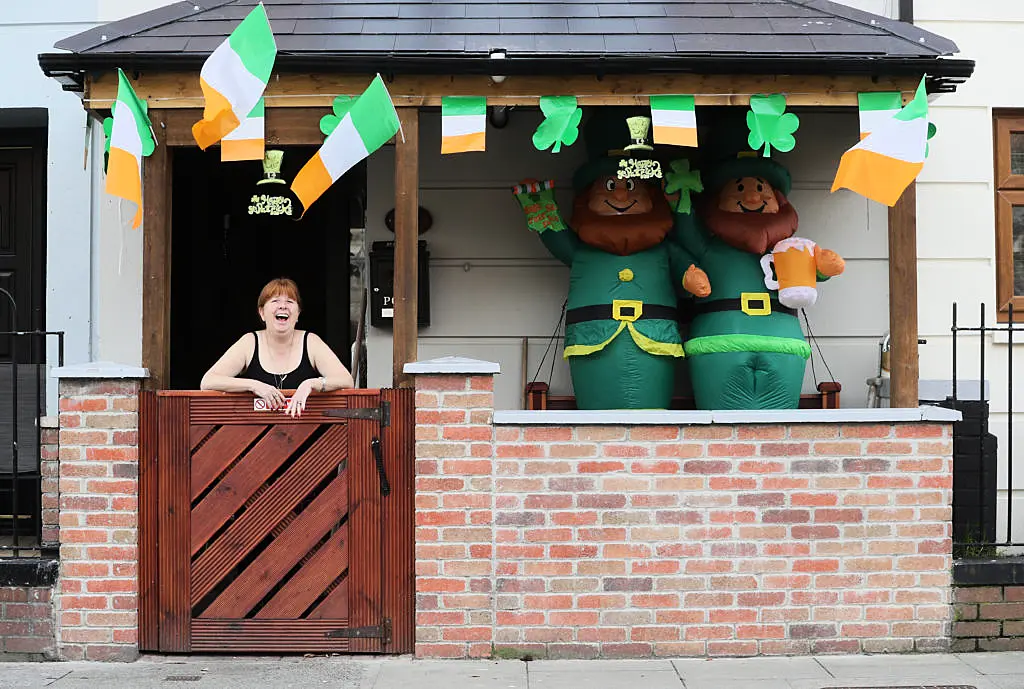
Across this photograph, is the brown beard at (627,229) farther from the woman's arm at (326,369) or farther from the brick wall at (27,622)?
the brick wall at (27,622)

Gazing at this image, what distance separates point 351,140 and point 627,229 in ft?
5.89

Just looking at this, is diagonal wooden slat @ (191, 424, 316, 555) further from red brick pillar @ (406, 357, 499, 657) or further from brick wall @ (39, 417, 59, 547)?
brick wall @ (39, 417, 59, 547)

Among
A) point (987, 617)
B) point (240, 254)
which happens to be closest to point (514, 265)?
point (240, 254)

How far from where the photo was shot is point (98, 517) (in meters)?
5.07

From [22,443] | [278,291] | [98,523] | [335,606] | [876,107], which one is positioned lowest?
[335,606]

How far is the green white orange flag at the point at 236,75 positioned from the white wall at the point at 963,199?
4134mm

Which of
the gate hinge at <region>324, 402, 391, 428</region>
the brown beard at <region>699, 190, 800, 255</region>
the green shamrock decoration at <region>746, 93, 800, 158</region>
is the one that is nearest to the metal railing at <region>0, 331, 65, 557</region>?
the gate hinge at <region>324, 402, 391, 428</region>

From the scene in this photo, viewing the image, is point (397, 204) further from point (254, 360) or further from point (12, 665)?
point (12, 665)

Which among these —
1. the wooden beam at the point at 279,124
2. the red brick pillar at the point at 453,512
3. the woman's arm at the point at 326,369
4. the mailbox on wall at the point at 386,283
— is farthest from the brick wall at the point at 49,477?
the mailbox on wall at the point at 386,283

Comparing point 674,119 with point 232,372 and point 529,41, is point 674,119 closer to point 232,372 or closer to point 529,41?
point 529,41

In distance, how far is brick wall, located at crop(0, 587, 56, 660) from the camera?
509 centimetres

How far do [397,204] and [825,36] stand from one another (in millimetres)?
2373

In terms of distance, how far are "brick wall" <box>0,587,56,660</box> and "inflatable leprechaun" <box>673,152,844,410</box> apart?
3.66m

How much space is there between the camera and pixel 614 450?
5094mm
